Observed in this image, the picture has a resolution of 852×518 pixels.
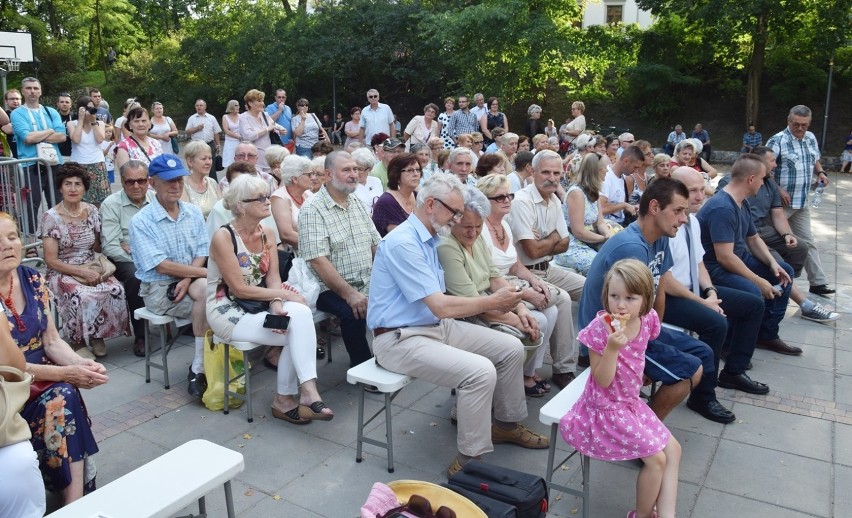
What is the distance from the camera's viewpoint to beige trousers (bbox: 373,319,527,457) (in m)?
3.56

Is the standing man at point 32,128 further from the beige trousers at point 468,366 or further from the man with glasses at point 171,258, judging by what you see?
the beige trousers at point 468,366

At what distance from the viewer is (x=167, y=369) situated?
15.8 ft

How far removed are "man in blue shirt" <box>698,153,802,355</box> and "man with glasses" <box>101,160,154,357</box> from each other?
4.29 m

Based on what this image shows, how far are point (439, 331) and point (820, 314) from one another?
4.20 meters

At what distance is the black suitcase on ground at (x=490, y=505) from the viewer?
9.02 ft

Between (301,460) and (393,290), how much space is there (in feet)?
3.44

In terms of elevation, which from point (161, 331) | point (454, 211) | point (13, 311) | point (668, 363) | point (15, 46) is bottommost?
point (161, 331)

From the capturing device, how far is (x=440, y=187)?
3672 mm

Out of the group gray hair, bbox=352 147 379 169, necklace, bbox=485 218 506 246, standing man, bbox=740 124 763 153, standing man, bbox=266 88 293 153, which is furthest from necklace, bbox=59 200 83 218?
standing man, bbox=740 124 763 153

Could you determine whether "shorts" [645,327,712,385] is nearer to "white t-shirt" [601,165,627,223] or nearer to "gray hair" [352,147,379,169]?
"gray hair" [352,147,379,169]

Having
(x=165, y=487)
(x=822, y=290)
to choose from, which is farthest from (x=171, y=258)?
(x=822, y=290)

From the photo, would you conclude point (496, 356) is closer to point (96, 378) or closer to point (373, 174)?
point (96, 378)

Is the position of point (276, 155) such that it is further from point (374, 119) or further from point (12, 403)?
point (374, 119)

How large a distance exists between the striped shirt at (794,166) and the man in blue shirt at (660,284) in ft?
12.3
